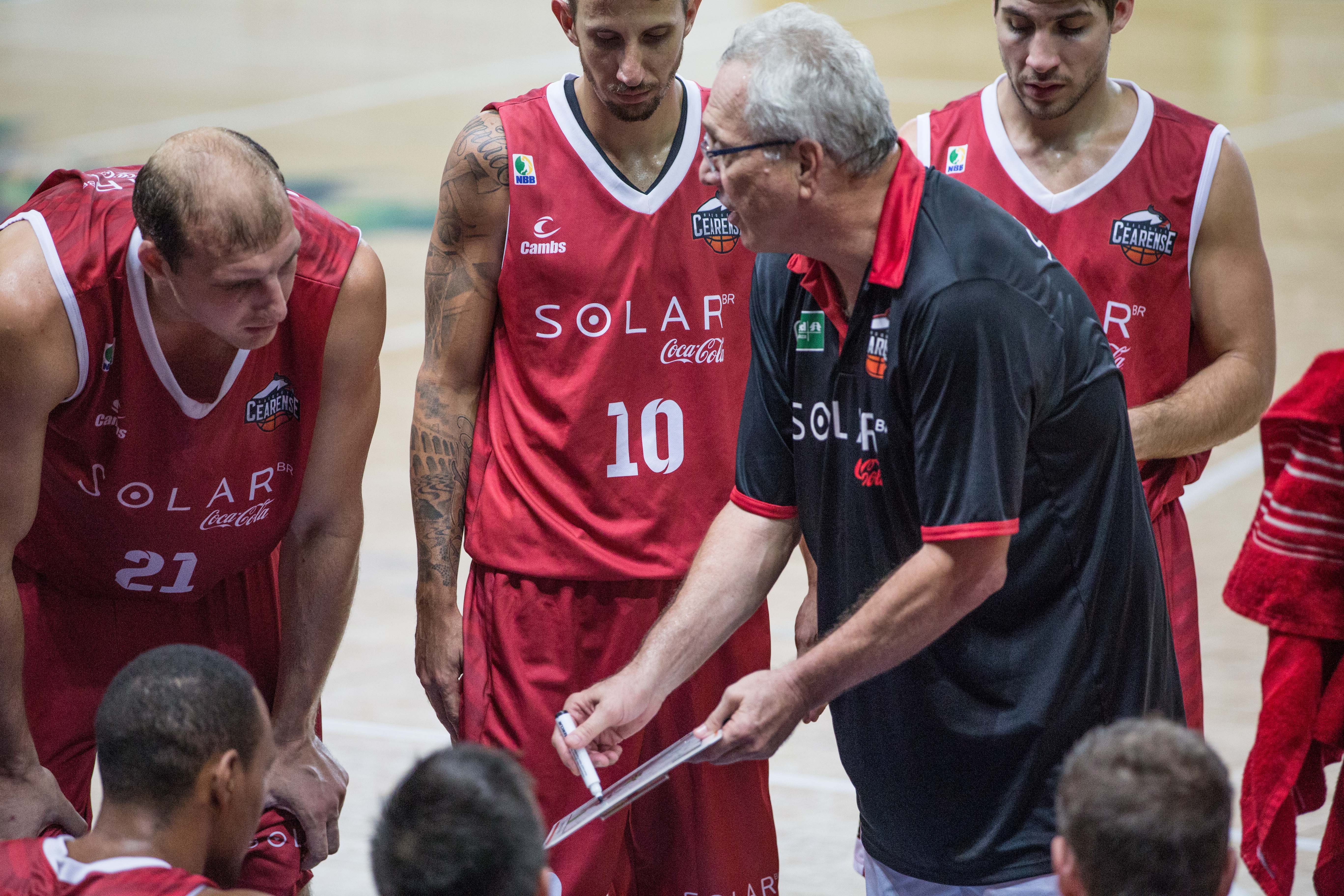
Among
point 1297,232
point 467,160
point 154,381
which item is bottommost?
point 1297,232

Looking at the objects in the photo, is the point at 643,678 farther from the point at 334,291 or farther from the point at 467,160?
the point at 467,160

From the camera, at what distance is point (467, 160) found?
352cm

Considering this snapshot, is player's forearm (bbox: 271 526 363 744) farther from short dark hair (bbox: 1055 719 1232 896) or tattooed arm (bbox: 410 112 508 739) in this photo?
short dark hair (bbox: 1055 719 1232 896)

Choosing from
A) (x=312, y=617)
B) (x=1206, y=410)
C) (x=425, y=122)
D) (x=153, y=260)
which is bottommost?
(x=312, y=617)

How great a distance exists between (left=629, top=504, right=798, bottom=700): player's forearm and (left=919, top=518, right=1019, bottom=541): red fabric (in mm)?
530

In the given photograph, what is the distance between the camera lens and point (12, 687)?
3.08 m

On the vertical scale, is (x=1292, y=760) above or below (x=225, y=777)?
below

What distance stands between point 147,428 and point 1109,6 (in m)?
2.18

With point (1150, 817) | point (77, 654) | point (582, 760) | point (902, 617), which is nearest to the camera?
point (1150, 817)

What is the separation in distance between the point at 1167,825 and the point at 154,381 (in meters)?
2.09

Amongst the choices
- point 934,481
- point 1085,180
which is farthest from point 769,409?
point 1085,180

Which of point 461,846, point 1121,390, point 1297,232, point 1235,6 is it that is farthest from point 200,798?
point 1235,6

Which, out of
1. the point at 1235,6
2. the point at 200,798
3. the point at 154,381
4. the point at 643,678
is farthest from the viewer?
the point at 1235,6

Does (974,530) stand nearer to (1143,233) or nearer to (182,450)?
(1143,233)
